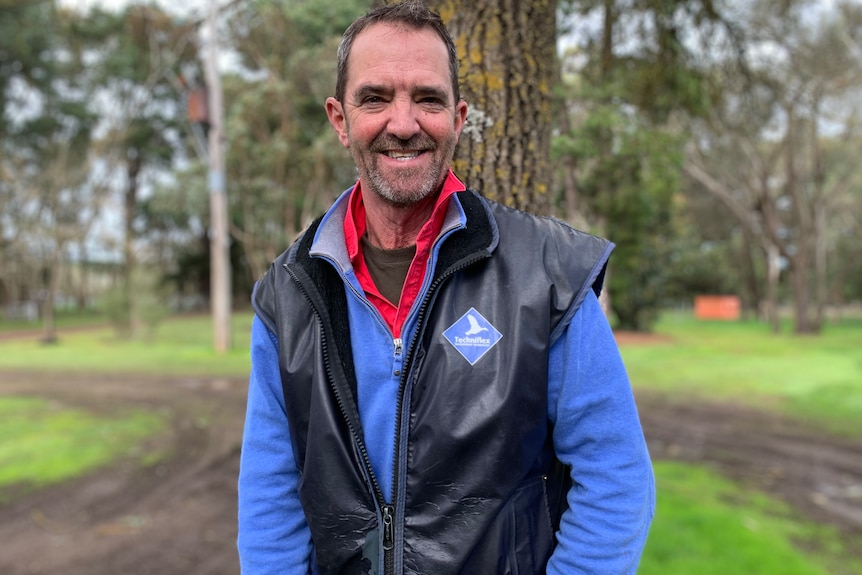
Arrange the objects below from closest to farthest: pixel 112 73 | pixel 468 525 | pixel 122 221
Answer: pixel 468 525, pixel 112 73, pixel 122 221

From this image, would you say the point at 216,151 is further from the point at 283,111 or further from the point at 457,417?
the point at 457,417

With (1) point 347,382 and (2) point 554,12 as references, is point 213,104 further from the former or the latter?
(1) point 347,382

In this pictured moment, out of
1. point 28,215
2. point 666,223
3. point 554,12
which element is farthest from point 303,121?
point 554,12

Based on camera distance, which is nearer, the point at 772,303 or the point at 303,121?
the point at 303,121

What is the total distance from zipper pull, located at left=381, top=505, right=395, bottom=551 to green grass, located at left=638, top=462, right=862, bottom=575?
9.67 ft

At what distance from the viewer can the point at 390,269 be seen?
1.68 metres

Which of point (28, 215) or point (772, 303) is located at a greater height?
point (28, 215)

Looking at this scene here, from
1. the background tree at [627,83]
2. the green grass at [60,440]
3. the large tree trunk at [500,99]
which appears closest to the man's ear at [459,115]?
the large tree trunk at [500,99]

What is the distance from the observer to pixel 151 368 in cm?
1296

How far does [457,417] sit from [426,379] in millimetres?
111

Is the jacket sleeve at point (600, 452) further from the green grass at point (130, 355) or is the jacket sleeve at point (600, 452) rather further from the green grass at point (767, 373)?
the green grass at point (130, 355)

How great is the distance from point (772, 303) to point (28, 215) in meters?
27.9

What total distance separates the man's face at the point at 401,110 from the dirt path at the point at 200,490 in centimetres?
342

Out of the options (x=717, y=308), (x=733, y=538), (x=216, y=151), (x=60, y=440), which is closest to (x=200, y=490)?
(x=60, y=440)
